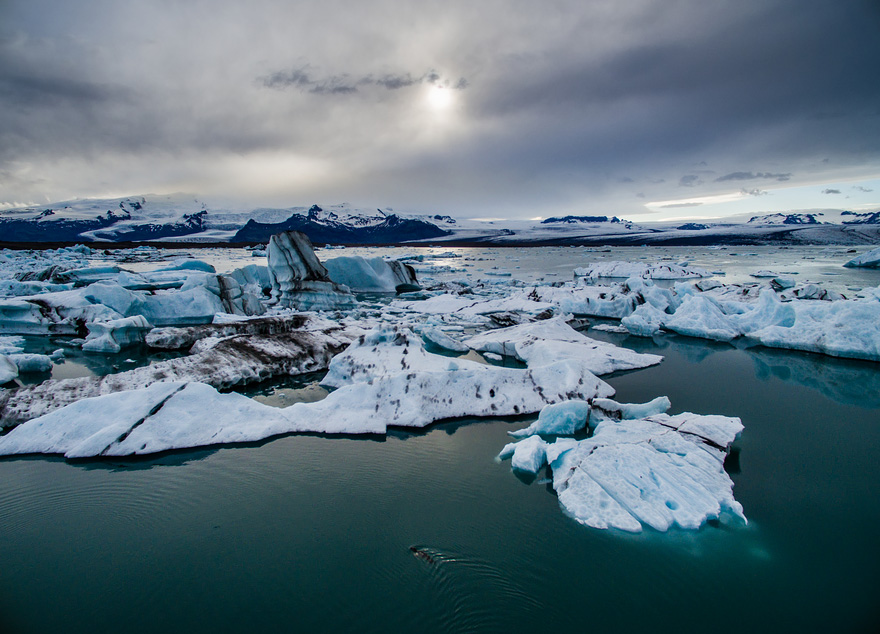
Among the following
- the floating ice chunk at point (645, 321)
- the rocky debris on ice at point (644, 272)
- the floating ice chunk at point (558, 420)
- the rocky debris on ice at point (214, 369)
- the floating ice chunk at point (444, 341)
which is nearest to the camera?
the floating ice chunk at point (558, 420)

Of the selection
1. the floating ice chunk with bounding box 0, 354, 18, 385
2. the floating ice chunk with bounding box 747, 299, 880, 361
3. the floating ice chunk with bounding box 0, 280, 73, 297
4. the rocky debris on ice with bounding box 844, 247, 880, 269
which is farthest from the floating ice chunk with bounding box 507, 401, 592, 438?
the rocky debris on ice with bounding box 844, 247, 880, 269

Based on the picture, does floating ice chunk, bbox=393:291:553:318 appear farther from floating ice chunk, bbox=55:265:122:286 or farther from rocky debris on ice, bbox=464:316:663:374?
floating ice chunk, bbox=55:265:122:286

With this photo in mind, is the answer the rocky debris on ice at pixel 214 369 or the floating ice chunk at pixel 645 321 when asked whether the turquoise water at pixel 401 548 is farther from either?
the floating ice chunk at pixel 645 321

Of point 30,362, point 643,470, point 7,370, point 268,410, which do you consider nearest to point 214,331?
point 30,362

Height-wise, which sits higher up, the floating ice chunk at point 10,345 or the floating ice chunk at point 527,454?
the floating ice chunk at point 527,454

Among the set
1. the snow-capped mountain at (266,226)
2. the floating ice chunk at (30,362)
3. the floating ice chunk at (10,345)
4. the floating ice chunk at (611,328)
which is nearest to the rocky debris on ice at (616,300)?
the floating ice chunk at (611,328)

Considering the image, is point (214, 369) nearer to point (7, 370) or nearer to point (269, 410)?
point (269, 410)
